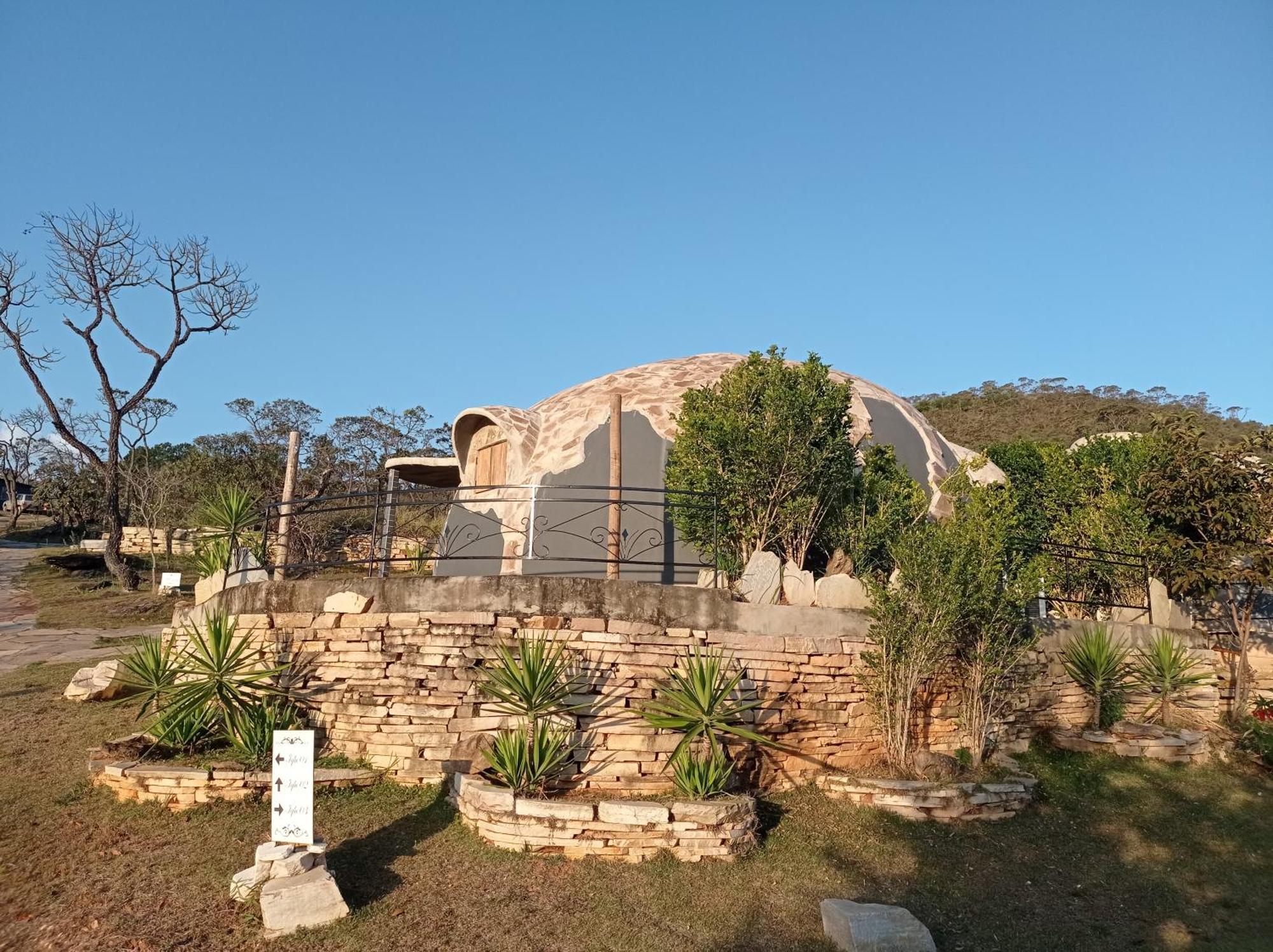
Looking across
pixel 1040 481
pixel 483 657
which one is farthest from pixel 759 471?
pixel 1040 481

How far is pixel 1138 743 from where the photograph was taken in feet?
32.1

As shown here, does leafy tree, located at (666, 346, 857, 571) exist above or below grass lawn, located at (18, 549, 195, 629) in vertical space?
above

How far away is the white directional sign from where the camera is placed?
5.91m

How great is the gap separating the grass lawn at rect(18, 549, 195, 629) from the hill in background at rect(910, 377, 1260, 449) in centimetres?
2862

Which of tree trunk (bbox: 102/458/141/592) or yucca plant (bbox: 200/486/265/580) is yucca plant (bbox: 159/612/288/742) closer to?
yucca plant (bbox: 200/486/265/580)

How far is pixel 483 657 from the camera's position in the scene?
7746mm

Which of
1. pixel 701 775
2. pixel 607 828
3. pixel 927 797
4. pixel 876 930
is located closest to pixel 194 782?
pixel 607 828

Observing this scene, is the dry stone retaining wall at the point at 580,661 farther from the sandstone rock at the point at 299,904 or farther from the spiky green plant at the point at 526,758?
the sandstone rock at the point at 299,904

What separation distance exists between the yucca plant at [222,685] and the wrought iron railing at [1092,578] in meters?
8.97

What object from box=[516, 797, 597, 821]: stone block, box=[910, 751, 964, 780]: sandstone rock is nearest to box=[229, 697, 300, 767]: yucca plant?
box=[516, 797, 597, 821]: stone block

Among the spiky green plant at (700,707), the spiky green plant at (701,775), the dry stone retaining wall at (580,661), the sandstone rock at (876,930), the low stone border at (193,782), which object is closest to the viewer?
the sandstone rock at (876,930)

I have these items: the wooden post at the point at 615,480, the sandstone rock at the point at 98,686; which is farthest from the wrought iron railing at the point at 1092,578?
the sandstone rock at the point at 98,686

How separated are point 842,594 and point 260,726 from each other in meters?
5.66

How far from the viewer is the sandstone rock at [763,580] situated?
27.5 ft
